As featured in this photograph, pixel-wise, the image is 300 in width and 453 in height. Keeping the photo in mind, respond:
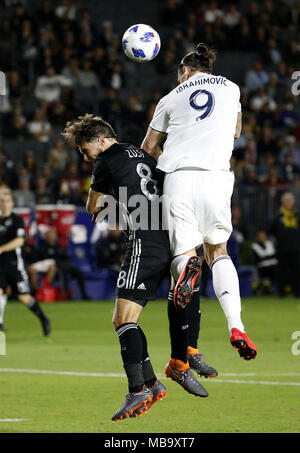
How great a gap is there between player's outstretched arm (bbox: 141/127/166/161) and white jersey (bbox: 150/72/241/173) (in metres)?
0.18

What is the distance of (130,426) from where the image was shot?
8.55 meters

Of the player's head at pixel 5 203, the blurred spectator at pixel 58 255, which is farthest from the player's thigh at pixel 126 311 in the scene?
the blurred spectator at pixel 58 255

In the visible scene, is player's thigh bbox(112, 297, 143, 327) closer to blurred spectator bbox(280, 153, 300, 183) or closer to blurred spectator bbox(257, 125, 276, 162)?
blurred spectator bbox(280, 153, 300, 183)

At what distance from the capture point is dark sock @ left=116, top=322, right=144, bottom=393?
26.5ft

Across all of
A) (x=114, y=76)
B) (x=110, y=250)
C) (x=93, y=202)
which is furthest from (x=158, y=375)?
(x=114, y=76)

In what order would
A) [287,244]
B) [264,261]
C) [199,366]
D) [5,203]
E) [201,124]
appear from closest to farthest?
[201,124]
[199,366]
[5,203]
[287,244]
[264,261]

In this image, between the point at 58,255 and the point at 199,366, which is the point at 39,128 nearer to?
the point at 58,255

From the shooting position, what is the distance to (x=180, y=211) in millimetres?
8477

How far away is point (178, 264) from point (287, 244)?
15.4 metres

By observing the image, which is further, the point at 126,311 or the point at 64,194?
the point at 64,194

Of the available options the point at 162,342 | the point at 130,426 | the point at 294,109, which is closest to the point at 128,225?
the point at 130,426

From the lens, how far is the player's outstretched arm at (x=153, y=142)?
8875 millimetres

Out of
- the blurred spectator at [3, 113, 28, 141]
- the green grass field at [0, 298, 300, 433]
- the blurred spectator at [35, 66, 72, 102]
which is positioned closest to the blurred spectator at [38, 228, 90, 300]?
the green grass field at [0, 298, 300, 433]

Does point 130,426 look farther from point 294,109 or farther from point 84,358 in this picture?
point 294,109
